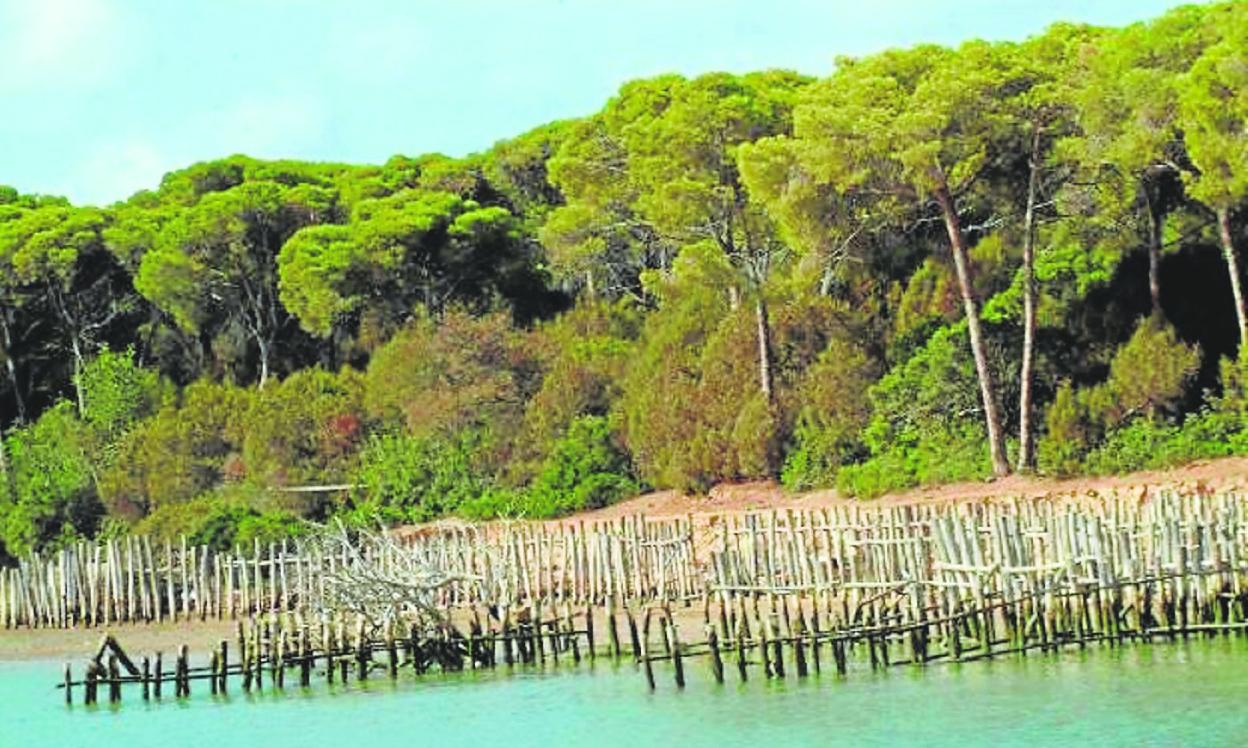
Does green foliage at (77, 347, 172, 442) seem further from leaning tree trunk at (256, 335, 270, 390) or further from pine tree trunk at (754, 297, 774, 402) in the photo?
pine tree trunk at (754, 297, 774, 402)

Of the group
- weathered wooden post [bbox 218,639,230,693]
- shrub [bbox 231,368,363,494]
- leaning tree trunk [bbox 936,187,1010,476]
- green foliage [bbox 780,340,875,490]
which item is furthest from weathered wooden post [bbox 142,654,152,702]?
shrub [bbox 231,368,363,494]

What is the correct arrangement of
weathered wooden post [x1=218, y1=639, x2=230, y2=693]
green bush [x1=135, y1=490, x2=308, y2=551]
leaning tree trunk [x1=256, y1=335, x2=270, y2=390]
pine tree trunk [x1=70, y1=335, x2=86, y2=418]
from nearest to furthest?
weathered wooden post [x1=218, y1=639, x2=230, y2=693]
green bush [x1=135, y1=490, x2=308, y2=551]
leaning tree trunk [x1=256, y1=335, x2=270, y2=390]
pine tree trunk [x1=70, y1=335, x2=86, y2=418]

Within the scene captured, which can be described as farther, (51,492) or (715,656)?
(51,492)

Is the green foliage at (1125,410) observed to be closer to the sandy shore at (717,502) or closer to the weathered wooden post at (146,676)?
the sandy shore at (717,502)

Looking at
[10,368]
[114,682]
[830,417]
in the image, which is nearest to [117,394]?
[10,368]

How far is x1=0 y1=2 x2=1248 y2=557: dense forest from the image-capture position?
33.9 m

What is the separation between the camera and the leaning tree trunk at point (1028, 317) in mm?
33812

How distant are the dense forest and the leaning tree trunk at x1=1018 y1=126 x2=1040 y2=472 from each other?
65mm

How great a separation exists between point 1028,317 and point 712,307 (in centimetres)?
910

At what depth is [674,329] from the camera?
41.7 meters

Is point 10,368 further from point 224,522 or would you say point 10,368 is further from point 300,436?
point 224,522

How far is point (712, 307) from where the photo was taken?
42000 mm

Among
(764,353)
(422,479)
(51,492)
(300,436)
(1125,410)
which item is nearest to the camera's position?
(1125,410)

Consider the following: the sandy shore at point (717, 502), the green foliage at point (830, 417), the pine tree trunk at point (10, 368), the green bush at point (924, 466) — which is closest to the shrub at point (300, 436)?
the sandy shore at point (717, 502)
